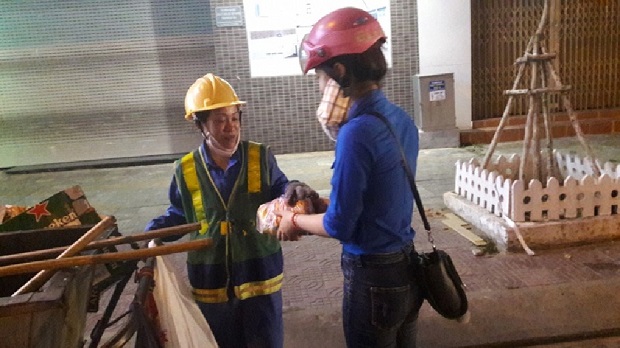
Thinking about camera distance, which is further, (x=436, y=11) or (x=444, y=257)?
(x=436, y=11)

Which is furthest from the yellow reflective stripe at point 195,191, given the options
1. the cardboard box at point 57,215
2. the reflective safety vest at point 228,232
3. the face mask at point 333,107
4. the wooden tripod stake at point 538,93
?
the wooden tripod stake at point 538,93

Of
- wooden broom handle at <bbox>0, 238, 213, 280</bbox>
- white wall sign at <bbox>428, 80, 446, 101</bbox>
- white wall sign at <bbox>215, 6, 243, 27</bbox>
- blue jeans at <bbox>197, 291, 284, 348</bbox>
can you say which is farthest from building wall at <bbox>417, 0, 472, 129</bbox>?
wooden broom handle at <bbox>0, 238, 213, 280</bbox>

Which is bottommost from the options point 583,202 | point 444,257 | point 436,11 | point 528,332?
point 528,332

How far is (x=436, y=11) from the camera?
9633 mm

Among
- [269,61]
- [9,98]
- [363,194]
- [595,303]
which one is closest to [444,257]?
[363,194]

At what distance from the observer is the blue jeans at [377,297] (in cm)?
232

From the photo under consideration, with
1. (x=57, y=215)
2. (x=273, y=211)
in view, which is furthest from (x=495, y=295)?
(x=57, y=215)

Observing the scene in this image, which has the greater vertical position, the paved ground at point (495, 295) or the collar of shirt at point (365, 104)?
the collar of shirt at point (365, 104)

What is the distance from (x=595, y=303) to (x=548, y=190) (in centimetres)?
128

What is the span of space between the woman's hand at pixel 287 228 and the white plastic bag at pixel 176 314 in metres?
0.45

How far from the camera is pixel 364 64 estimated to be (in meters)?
2.20

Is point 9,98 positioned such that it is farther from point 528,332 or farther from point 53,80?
point 528,332

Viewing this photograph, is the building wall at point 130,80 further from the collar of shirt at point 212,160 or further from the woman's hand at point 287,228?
the woman's hand at point 287,228

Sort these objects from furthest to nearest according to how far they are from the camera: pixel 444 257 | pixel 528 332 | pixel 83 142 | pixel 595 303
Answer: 1. pixel 83 142
2. pixel 595 303
3. pixel 528 332
4. pixel 444 257
